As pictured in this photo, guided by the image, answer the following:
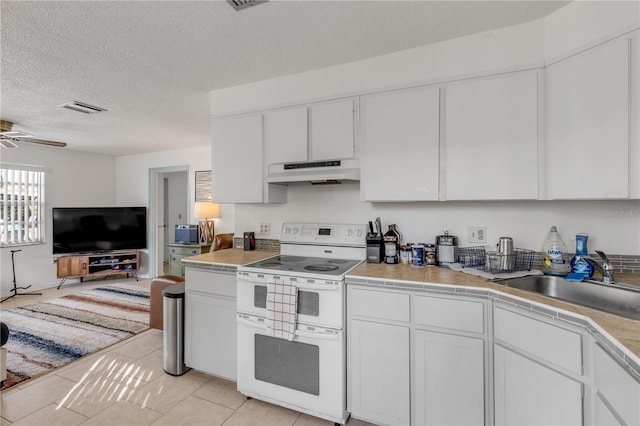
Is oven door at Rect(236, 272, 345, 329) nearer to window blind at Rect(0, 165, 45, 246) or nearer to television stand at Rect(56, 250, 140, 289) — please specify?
television stand at Rect(56, 250, 140, 289)

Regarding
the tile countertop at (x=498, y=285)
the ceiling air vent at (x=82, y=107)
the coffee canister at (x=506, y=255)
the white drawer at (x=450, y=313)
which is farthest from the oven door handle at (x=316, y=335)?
the ceiling air vent at (x=82, y=107)

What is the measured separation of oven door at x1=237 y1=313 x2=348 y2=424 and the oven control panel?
75 centimetres

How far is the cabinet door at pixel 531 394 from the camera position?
47.7 inches

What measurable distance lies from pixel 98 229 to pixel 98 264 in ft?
2.08

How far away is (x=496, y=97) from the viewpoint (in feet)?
6.14

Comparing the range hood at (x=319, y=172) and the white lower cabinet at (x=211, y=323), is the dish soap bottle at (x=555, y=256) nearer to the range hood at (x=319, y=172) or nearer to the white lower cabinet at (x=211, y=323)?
the range hood at (x=319, y=172)

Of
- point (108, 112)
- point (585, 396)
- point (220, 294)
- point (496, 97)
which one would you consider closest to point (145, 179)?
point (108, 112)

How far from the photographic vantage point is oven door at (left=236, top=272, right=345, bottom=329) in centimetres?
179

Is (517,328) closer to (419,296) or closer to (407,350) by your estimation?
(419,296)

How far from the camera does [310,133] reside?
238 centimetres

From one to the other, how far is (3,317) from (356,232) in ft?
15.0

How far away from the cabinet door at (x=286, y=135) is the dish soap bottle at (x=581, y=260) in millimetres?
1884

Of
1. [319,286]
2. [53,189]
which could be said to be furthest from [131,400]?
[53,189]

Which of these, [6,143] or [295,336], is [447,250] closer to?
[295,336]
